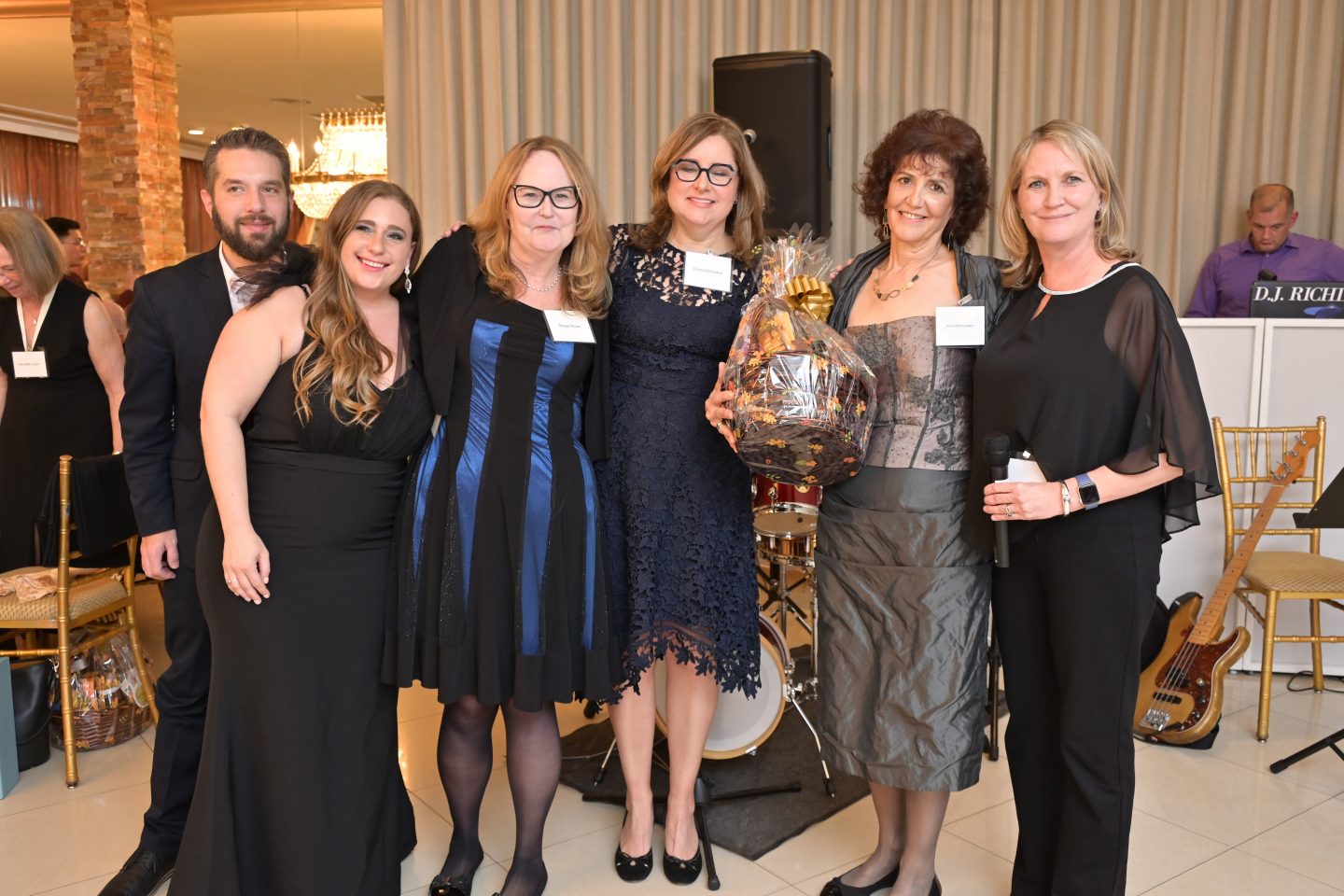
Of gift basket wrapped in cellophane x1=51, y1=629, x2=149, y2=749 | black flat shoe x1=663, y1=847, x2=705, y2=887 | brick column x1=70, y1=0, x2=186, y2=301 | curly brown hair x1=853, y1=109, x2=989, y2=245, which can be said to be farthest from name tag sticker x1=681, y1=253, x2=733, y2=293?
brick column x1=70, y1=0, x2=186, y2=301

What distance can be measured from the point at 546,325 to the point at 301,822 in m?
1.18

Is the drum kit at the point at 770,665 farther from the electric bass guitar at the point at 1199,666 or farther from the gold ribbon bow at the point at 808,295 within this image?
the electric bass guitar at the point at 1199,666

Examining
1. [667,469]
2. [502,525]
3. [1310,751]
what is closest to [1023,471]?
[667,469]

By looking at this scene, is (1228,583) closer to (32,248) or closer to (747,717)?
(747,717)

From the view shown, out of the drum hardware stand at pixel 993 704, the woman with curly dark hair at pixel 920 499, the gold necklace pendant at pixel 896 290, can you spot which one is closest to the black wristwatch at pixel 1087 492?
the woman with curly dark hair at pixel 920 499

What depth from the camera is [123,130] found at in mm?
7938

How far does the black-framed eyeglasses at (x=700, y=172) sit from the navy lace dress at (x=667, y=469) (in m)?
0.18

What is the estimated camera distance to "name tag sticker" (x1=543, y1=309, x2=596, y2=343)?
2.28 m

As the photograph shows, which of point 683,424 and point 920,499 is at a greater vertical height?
point 683,424

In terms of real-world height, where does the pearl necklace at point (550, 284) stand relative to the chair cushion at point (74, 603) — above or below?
above

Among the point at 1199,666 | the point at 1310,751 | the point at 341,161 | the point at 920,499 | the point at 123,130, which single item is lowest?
the point at 1310,751

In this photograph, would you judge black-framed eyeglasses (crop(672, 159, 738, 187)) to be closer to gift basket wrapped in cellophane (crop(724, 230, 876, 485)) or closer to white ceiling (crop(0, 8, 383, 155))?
gift basket wrapped in cellophane (crop(724, 230, 876, 485))

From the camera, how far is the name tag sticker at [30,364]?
11.4 feet

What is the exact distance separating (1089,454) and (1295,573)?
228 centimetres
